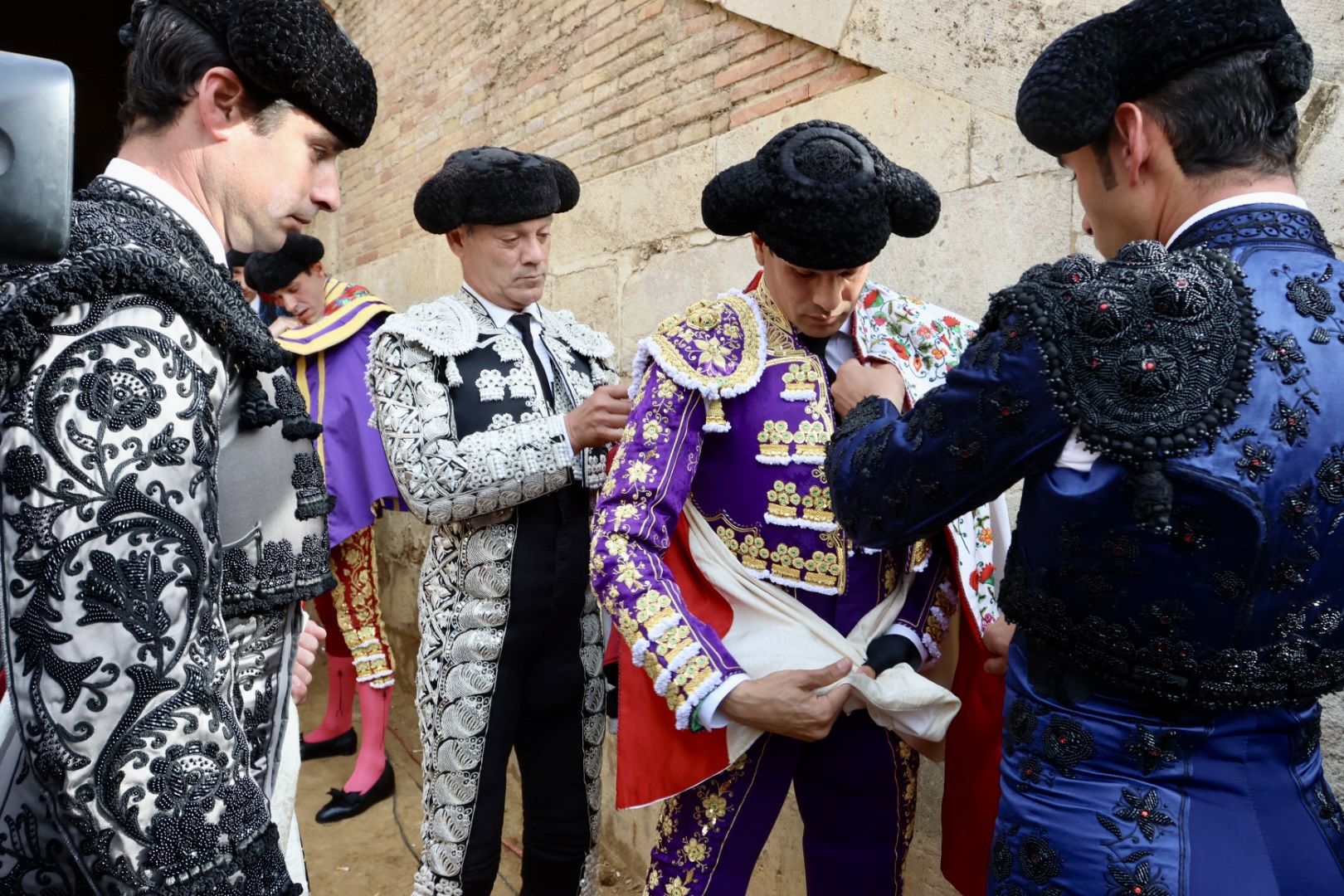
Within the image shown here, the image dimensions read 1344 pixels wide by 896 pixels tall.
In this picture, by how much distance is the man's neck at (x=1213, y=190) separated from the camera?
1.26 meters

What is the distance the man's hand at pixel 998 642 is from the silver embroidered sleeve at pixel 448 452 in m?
1.13

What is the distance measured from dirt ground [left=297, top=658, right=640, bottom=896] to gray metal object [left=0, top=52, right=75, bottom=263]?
317cm

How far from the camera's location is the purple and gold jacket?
1.94 m

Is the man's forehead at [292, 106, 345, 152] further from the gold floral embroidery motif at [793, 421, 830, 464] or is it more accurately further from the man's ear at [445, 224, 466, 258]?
the man's ear at [445, 224, 466, 258]

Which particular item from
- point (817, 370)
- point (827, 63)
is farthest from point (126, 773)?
point (827, 63)

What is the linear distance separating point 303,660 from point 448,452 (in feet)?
2.93

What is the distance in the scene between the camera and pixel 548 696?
261cm

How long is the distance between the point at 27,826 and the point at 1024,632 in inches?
51.4

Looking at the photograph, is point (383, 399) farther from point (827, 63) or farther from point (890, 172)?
point (827, 63)

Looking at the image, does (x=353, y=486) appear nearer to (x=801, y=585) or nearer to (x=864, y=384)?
(x=801, y=585)

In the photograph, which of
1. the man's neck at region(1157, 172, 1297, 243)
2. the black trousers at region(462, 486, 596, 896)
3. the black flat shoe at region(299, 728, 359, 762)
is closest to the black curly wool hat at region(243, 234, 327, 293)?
the black flat shoe at region(299, 728, 359, 762)

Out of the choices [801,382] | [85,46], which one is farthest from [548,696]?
[85,46]

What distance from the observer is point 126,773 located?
3.20 ft

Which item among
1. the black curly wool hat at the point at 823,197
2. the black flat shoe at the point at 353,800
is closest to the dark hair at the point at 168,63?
the black curly wool hat at the point at 823,197
